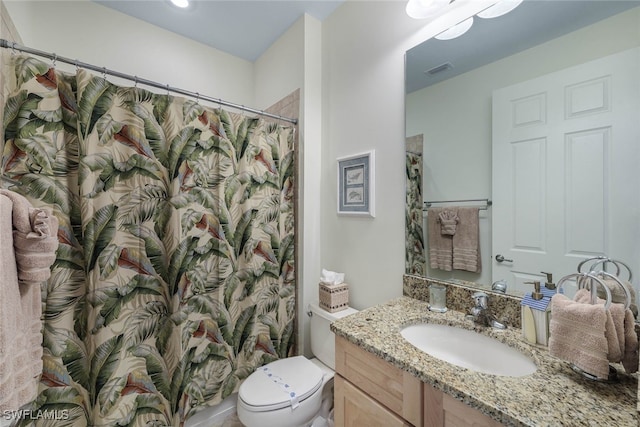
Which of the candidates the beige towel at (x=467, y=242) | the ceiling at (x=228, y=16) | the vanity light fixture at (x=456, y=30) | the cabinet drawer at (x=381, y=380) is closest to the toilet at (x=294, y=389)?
the cabinet drawer at (x=381, y=380)

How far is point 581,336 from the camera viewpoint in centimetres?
66

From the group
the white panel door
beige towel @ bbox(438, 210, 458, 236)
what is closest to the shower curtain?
beige towel @ bbox(438, 210, 458, 236)

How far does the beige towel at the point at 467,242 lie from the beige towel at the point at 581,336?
425 millimetres

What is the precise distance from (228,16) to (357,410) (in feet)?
8.21

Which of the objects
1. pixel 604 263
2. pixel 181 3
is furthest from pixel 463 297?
pixel 181 3

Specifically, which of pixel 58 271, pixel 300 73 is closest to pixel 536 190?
pixel 300 73

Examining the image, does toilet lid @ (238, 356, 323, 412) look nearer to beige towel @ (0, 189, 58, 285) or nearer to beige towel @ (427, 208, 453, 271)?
beige towel @ (427, 208, 453, 271)

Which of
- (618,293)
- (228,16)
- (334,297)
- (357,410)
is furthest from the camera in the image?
(228,16)

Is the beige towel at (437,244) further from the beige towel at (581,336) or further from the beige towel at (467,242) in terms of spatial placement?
the beige towel at (581,336)

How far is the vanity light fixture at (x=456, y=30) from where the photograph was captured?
3.77 ft

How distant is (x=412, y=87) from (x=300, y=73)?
90 cm

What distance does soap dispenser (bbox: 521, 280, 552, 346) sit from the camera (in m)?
0.85

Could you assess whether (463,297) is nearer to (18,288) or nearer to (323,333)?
(323,333)

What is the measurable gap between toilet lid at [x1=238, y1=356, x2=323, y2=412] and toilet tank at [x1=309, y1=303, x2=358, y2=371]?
0.33 ft
